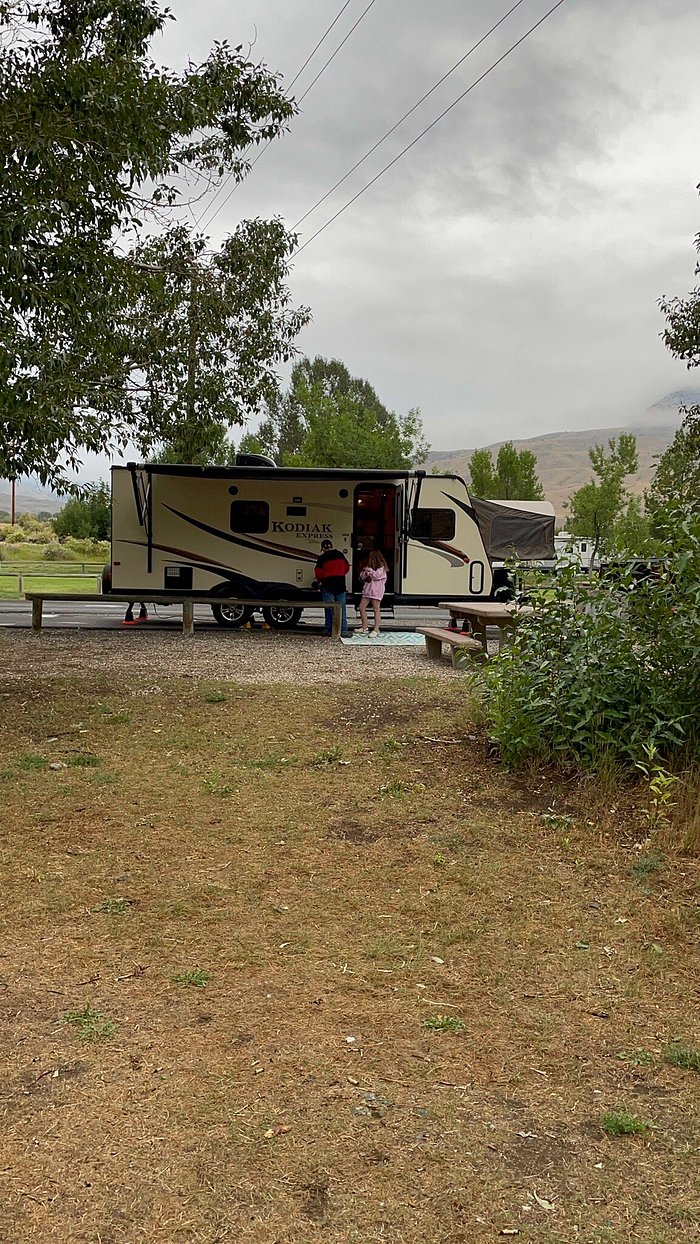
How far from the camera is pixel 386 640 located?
14445 millimetres

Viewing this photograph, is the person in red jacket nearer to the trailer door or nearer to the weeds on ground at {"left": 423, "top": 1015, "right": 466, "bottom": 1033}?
the trailer door

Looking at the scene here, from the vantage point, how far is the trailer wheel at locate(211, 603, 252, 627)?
1639 cm

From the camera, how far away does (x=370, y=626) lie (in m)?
16.7

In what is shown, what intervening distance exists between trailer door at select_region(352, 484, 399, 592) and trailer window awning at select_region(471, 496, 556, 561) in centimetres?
282

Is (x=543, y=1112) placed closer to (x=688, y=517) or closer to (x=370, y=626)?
(x=688, y=517)

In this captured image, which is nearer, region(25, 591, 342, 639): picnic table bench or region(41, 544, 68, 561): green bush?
region(25, 591, 342, 639): picnic table bench

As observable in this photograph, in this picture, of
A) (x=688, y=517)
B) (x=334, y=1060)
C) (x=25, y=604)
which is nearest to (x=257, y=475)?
(x=25, y=604)

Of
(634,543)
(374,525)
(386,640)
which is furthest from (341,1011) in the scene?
(374,525)

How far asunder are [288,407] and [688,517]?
5811cm

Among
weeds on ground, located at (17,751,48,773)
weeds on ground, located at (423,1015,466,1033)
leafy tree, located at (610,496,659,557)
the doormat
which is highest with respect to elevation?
leafy tree, located at (610,496,659,557)

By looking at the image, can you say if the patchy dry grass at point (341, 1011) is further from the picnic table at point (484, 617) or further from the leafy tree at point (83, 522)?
the leafy tree at point (83, 522)

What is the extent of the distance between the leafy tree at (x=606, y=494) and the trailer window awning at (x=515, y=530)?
19875 millimetres

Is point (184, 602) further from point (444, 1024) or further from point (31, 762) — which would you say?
point (444, 1024)

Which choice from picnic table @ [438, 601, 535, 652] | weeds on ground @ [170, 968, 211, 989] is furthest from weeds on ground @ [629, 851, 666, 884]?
picnic table @ [438, 601, 535, 652]
